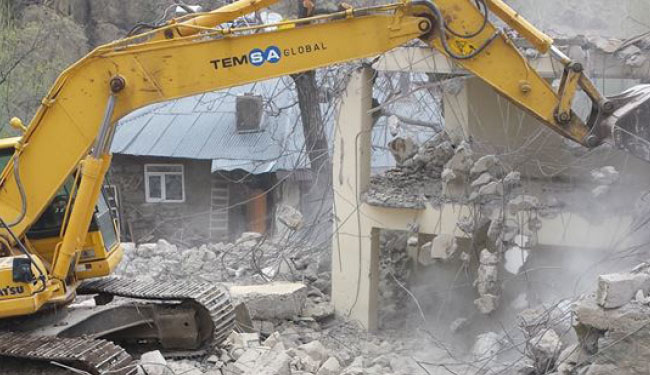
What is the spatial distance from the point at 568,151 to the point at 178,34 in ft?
19.7

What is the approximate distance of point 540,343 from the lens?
25.4 ft

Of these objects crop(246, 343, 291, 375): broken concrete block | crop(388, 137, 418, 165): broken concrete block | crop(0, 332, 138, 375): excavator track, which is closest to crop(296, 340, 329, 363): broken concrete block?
crop(246, 343, 291, 375): broken concrete block

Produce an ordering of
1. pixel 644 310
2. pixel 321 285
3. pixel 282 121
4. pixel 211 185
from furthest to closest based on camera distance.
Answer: pixel 211 185 < pixel 282 121 < pixel 321 285 < pixel 644 310

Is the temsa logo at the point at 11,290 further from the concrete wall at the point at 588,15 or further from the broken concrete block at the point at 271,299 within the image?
the concrete wall at the point at 588,15

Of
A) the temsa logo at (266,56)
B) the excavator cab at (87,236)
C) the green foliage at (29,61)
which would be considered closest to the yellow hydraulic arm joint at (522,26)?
the temsa logo at (266,56)

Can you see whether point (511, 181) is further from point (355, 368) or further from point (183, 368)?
point (183, 368)

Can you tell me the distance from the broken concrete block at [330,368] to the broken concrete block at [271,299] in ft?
6.00

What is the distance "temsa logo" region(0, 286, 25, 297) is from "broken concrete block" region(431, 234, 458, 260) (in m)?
5.55

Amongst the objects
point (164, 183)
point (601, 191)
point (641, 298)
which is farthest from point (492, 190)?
point (164, 183)

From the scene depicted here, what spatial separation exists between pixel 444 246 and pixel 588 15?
24.5 feet

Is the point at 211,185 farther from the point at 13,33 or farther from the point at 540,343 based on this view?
the point at 540,343

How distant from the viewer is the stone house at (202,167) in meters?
22.8

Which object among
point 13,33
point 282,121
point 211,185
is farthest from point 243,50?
point 13,33

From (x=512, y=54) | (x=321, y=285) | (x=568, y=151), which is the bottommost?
(x=321, y=285)
